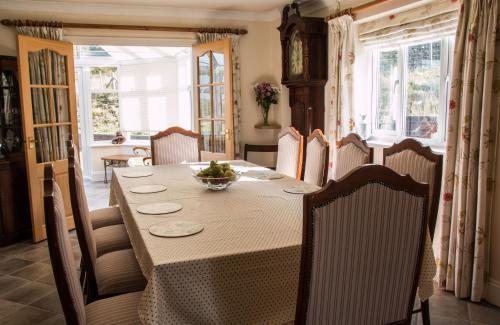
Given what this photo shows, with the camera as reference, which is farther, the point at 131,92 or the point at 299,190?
the point at 131,92

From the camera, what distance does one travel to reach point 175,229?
5.94ft

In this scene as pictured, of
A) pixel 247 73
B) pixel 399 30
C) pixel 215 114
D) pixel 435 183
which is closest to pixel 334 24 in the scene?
pixel 399 30

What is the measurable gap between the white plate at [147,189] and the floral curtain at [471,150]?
1952mm

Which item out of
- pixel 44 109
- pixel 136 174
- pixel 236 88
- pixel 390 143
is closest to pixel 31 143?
pixel 44 109

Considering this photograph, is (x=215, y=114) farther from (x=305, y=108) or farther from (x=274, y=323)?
(x=274, y=323)

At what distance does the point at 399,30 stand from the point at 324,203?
9.05 feet

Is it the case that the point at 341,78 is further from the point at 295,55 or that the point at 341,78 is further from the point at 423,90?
the point at 423,90

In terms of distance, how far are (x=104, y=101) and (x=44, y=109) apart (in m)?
3.73

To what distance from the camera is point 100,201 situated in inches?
238

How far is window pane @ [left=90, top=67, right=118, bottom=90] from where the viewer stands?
7816 millimetres

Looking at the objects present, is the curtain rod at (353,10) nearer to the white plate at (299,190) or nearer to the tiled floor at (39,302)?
the white plate at (299,190)

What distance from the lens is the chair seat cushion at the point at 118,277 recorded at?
80.0 inches

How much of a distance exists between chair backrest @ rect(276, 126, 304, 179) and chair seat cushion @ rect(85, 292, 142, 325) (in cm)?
204

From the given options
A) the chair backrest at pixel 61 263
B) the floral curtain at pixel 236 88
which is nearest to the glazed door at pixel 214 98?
the floral curtain at pixel 236 88
